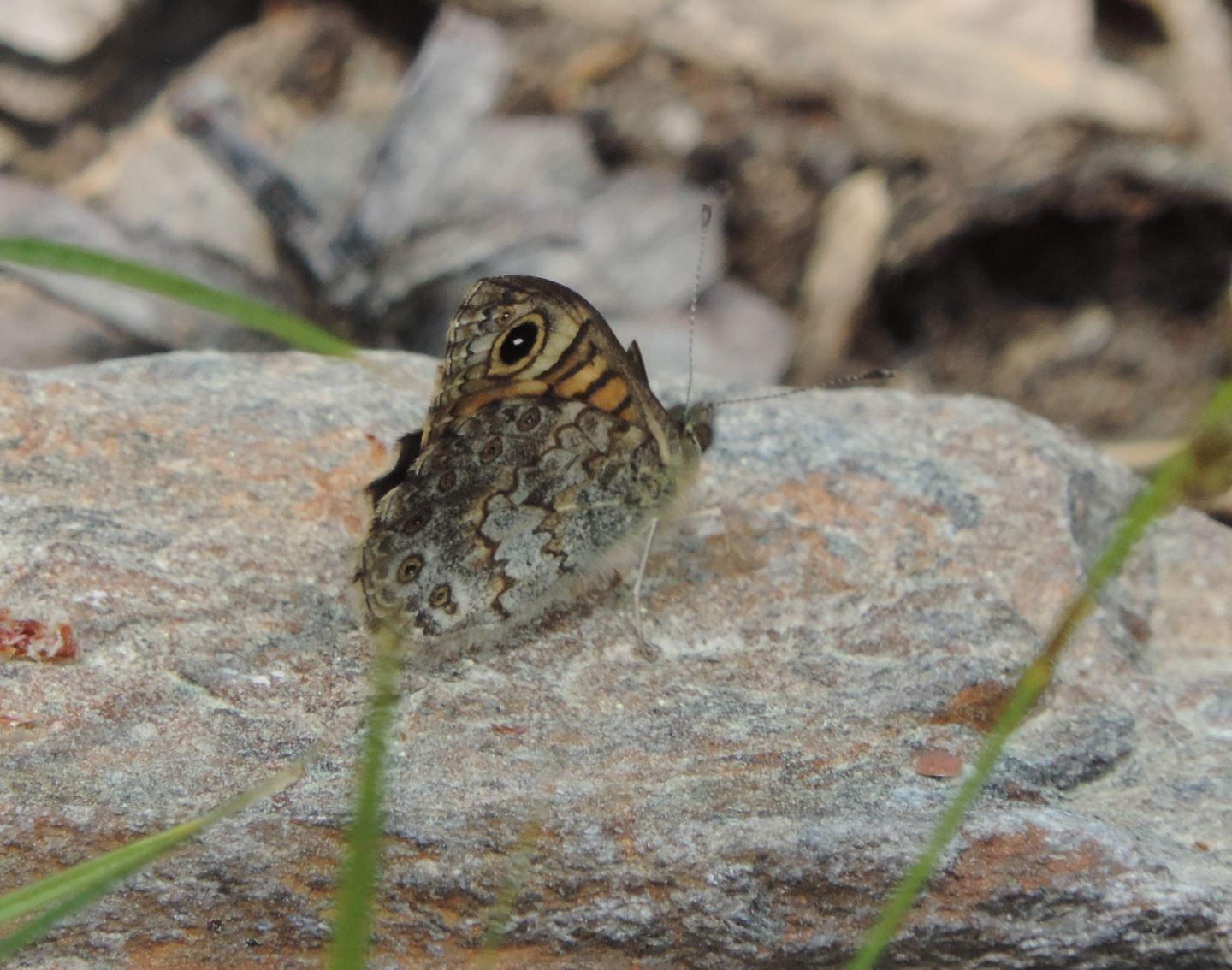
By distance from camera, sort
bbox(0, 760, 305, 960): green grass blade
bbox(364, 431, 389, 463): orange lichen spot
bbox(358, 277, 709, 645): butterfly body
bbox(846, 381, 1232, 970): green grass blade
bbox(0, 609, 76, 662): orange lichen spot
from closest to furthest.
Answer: bbox(846, 381, 1232, 970): green grass blade, bbox(0, 760, 305, 960): green grass blade, bbox(0, 609, 76, 662): orange lichen spot, bbox(358, 277, 709, 645): butterfly body, bbox(364, 431, 389, 463): orange lichen spot

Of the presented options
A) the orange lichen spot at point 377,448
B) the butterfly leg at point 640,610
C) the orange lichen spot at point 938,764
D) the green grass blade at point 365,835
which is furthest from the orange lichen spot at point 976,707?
the green grass blade at point 365,835

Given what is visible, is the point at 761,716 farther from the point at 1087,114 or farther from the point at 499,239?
the point at 1087,114

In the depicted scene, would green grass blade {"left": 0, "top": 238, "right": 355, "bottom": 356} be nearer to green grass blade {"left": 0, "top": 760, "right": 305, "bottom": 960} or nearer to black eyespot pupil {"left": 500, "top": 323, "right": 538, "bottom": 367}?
green grass blade {"left": 0, "top": 760, "right": 305, "bottom": 960}

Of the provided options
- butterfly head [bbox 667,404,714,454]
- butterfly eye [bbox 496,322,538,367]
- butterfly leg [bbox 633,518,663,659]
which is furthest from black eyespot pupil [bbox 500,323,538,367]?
butterfly leg [bbox 633,518,663,659]

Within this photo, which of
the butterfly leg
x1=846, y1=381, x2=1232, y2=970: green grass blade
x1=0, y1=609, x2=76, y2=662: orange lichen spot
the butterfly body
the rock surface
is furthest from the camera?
the butterfly leg

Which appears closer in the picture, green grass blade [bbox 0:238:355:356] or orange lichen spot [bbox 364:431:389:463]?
green grass blade [bbox 0:238:355:356]

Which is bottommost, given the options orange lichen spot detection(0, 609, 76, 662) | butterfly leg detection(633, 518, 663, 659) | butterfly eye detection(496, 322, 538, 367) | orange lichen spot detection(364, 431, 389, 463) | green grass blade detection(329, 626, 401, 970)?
green grass blade detection(329, 626, 401, 970)

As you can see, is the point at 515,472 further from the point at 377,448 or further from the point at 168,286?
the point at 168,286

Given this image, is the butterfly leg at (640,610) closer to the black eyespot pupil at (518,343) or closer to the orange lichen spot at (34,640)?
the black eyespot pupil at (518,343)
